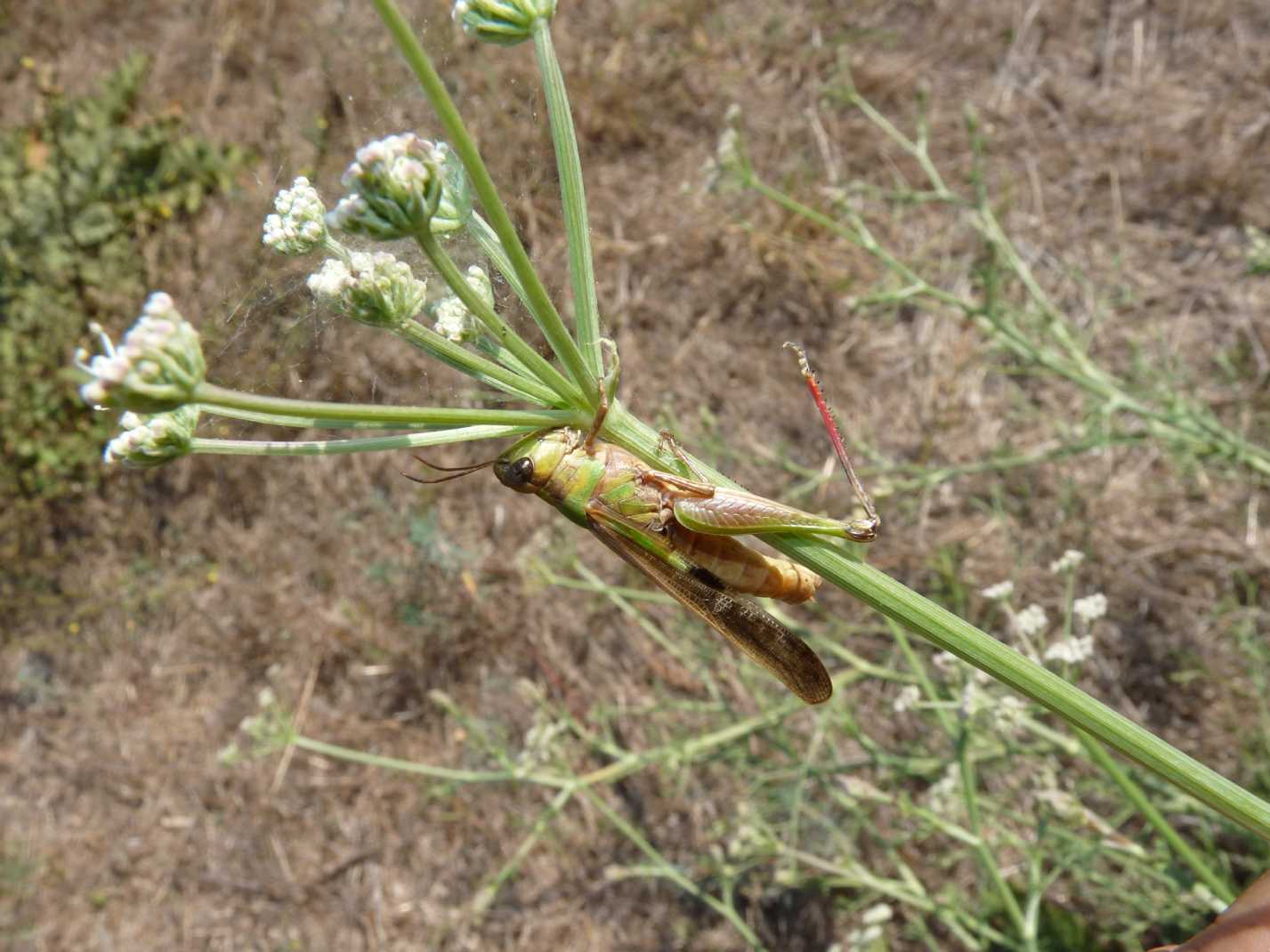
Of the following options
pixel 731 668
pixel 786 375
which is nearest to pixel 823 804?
pixel 731 668

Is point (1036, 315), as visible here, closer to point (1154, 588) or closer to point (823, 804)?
point (1154, 588)

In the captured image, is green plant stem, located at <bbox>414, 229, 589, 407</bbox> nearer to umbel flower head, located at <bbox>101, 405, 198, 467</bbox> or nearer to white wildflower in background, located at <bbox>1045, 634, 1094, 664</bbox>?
umbel flower head, located at <bbox>101, 405, 198, 467</bbox>

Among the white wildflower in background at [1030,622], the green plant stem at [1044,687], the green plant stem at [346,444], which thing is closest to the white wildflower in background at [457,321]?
the green plant stem at [346,444]

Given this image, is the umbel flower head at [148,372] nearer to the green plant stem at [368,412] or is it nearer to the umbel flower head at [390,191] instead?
the green plant stem at [368,412]

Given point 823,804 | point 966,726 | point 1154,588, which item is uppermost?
point 966,726

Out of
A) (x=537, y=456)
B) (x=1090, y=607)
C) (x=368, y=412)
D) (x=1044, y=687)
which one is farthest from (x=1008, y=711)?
(x=368, y=412)

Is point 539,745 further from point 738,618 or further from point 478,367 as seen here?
point 478,367
